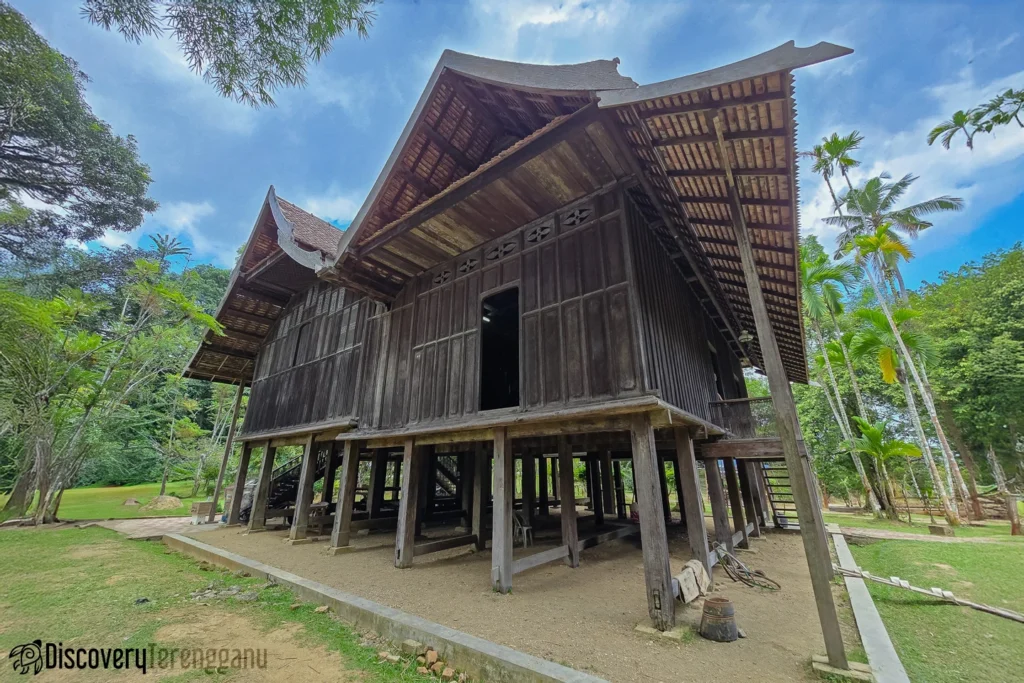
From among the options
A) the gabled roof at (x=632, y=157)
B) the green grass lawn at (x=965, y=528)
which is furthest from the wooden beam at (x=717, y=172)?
the green grass lawn at (x=965, y=528)

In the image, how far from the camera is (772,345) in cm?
394

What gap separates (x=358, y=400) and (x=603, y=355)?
5.92 m

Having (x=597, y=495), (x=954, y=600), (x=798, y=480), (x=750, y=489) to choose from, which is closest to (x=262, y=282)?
(x=597, y=495)

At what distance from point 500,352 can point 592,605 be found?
7.76 m

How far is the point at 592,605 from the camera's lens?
4.84 meters

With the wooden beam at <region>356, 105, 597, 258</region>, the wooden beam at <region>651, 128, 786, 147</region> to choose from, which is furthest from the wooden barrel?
the wooden beam at <region>356, 105, 597, 258</region>

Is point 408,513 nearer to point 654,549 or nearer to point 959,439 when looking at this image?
point 654,549

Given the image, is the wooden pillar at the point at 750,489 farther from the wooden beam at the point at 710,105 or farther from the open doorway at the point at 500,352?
the wooden beam at the point at 710,105

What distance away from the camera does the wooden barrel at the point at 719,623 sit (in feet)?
12.5

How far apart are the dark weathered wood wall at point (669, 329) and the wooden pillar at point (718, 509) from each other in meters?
1.00

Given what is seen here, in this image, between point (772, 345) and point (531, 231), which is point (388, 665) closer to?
point (772, 345)

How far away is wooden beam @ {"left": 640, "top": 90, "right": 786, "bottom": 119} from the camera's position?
11.0 feet

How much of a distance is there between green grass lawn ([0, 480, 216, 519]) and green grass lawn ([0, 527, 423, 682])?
990 centimetres

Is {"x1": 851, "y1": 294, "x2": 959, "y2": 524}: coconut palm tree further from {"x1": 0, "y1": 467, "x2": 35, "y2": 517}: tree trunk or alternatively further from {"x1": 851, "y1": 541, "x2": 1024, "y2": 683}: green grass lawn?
{"x1": 0, "y1": 467, "x2": 35, "y2": 517}: tree trunk
